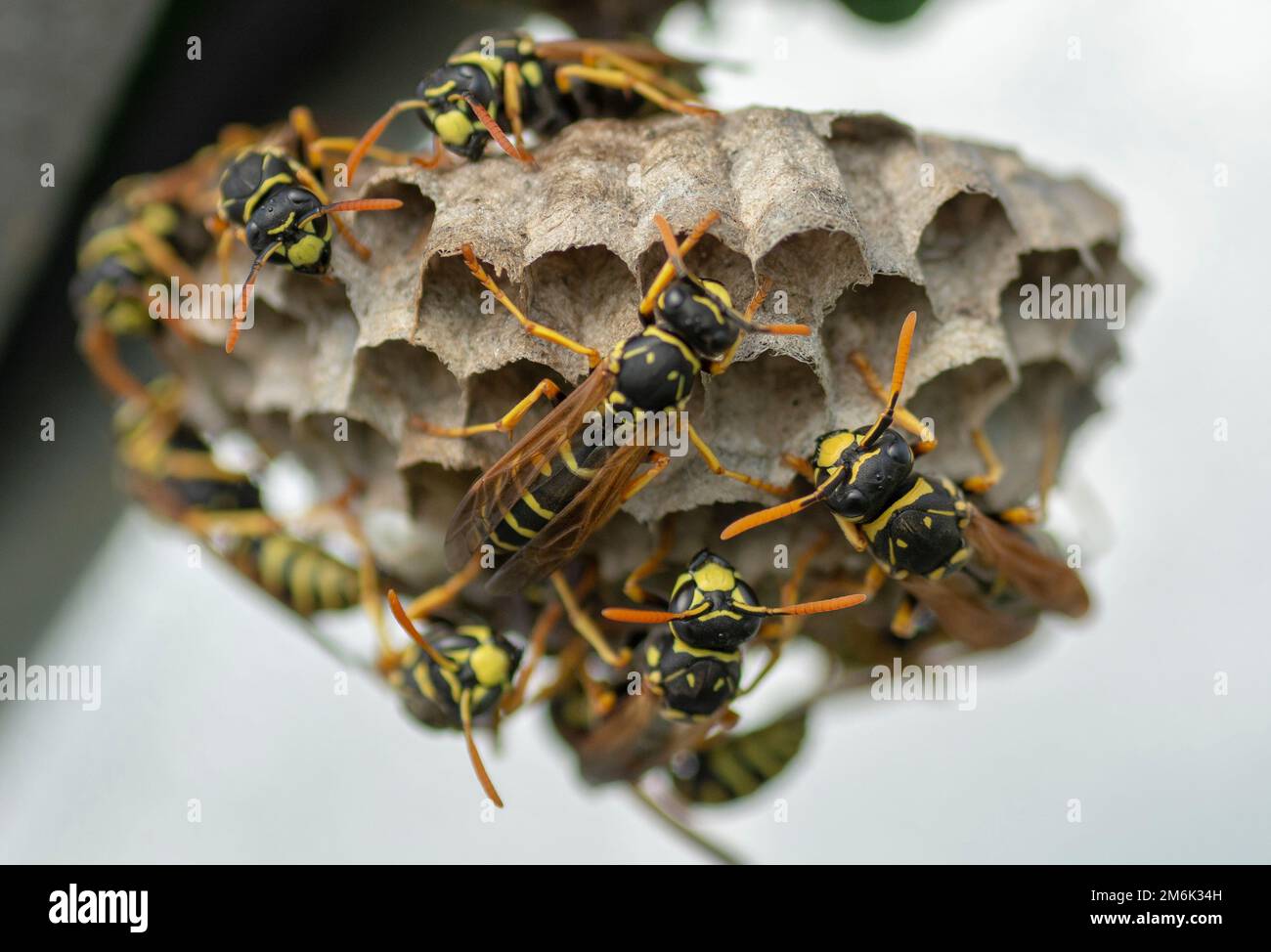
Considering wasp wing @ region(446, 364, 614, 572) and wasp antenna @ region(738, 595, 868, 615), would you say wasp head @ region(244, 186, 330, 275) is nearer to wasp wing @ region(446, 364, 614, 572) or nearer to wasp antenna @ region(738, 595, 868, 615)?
wasp wing @ region(446, 364, 614, 572)

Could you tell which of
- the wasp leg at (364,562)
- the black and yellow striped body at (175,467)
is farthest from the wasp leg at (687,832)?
the black and yellow striped body at (175,467)

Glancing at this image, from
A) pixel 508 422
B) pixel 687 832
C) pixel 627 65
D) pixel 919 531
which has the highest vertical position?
pixel 627 65

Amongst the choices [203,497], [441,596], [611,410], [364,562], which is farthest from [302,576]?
[611,410]

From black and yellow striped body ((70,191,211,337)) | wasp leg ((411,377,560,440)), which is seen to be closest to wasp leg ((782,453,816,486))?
wasp leg ((411,377,560,440))

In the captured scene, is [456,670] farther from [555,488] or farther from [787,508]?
[787,508]

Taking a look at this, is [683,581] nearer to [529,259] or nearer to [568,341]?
[568,341]

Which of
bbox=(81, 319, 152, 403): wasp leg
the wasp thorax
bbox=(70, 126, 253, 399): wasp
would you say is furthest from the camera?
bbox=(81, 319, 152, 403): wasp leg
